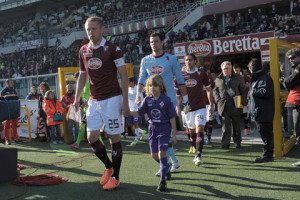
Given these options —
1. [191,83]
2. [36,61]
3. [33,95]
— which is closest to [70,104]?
[33,95]

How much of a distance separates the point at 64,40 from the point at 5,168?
3379 cm

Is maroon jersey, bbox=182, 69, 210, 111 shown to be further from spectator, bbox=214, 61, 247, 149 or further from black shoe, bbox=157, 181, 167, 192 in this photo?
black shoe, bbox=157, 181, 167, 192

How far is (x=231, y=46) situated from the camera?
1266 cm

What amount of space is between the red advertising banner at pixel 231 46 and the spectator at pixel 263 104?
5989mm

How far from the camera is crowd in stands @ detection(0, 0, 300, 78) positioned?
1755cm

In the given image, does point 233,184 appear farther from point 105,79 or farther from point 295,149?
point 295,149

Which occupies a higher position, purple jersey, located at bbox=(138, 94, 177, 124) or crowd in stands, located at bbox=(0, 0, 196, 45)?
crowd in stands, located at bbox=(0, 0, 196, 45)

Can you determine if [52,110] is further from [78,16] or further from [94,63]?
[78,16]

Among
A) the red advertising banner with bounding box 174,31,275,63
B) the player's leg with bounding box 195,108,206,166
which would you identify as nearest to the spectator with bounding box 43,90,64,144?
the player's leg with bounding box 195,108,206,166

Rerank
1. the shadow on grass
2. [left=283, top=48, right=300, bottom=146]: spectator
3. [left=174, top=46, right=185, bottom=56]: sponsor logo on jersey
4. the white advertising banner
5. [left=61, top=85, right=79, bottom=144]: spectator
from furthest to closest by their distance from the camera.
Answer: [left=174, top=46, right=185, bottom=56]: sponsor logo on jersey → the white advertising banner → [left=61, top=85, right=79, bottom=144]: spectator → [left=283, top=48, right=300, bottom=146]: spectator → the shadow on grass

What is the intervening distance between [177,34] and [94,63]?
19150mm

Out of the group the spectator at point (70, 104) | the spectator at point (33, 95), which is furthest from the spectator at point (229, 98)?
the spectator at point (33, 95)

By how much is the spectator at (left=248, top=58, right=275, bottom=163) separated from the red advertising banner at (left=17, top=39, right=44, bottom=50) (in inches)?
1455

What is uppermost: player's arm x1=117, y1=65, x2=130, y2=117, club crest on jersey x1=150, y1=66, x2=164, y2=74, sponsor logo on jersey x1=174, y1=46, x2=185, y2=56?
sponsor logo on jersey x1=174, y1=46, x2=185, y2=56
